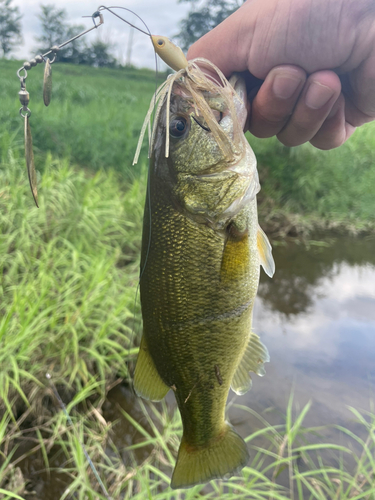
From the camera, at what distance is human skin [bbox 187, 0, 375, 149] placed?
1271mm

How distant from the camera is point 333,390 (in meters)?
3.42

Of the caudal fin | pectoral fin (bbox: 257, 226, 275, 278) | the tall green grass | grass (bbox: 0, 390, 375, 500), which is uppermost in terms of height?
pectoral fin (bbox: 257, 226, 275, 278)

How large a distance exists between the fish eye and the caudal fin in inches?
45.0

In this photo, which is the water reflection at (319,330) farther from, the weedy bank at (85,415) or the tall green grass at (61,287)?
the tall green grass at (61,287)

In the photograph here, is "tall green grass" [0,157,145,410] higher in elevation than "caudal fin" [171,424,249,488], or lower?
lower

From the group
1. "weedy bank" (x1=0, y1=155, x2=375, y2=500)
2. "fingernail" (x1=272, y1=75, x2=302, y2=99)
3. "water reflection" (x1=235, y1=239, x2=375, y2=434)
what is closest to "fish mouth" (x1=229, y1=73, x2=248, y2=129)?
"fingernail" (x1=272, y1=75, x2=302, y2=99)

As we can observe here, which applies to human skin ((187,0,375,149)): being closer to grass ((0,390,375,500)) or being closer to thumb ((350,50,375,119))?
thumb ((350,50,375,119))

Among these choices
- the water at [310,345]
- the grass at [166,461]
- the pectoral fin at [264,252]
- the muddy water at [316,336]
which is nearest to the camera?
the pectoral fin at [264,252]

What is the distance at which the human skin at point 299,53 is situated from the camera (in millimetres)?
1271

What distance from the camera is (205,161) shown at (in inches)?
45.1

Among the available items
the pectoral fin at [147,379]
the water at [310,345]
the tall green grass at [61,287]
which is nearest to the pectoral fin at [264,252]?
the pectoral fin at [147,379]

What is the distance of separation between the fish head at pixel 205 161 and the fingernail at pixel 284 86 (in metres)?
0.30

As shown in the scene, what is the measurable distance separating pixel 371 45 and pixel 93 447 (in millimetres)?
2807

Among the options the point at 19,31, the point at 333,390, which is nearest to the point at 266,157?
the point at 333,390
